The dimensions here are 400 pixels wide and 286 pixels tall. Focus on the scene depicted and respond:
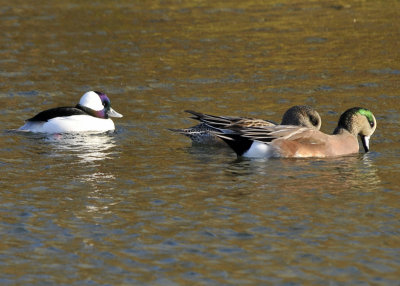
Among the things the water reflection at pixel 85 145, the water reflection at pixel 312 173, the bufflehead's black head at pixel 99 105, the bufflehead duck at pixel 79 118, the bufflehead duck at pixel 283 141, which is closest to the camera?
the water reflection at pixel 312 173

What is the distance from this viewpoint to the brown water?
7.80 metres

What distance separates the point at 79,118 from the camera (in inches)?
561

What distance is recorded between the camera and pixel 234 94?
1605cm

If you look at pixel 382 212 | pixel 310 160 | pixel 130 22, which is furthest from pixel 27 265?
pixel 130 22

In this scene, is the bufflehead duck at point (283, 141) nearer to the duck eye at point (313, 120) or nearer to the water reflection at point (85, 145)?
the duck eye at point (313, 120)

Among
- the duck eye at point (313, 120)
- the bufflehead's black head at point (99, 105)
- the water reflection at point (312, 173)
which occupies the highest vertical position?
the bufflehead's black head at point (99, 105)

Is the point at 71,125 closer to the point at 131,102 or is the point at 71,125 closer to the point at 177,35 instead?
the point at 131,102

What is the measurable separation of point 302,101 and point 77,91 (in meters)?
4.30

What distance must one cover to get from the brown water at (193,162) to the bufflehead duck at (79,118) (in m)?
0.25

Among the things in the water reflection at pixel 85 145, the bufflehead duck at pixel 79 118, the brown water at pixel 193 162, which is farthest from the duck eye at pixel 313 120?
the bufflehead duck at pixel 79 118

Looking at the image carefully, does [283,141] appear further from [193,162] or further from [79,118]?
[79,118]

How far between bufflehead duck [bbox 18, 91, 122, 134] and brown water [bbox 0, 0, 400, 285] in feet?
0.81

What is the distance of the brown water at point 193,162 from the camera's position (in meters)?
7.80

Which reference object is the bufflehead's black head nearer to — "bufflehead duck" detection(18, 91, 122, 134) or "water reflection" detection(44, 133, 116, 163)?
"bufflehead duck" detection(18, 91, 122, 134)
